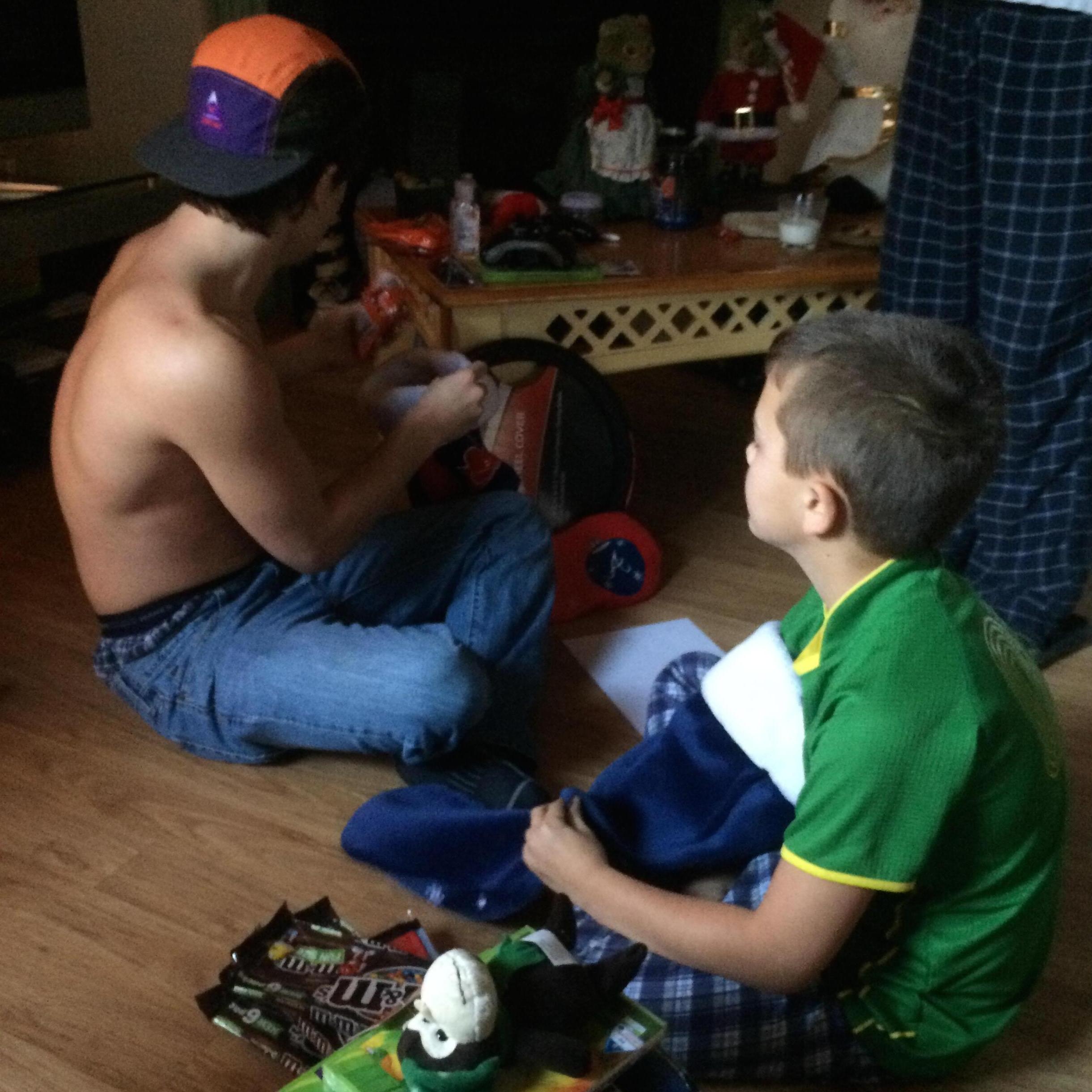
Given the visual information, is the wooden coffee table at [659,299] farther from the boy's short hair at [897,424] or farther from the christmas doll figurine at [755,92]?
the boy's short hair at [897,424]

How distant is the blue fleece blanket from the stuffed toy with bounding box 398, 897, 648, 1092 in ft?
0.75

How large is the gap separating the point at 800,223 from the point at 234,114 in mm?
972

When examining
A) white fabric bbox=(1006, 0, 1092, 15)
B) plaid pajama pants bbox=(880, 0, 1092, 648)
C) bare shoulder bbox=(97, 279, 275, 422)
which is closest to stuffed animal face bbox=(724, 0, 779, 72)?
plaid pajama pants bbox=(880, 0, 1092, 648)

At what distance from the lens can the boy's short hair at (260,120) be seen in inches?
40.6

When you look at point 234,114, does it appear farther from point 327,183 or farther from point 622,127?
point 622,127

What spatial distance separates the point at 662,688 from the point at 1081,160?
754 millimetres

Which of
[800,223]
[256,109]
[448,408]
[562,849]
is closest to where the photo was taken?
[562,849]

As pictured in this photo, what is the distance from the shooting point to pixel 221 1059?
0.96 metres

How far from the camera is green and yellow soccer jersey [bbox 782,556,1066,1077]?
73 cm

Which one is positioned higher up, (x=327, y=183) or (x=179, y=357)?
(x=327, y=183)

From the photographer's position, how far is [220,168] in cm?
104

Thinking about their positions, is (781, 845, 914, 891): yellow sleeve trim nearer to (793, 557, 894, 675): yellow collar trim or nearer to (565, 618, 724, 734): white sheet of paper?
(793, 557, 894, 675): yellow collar trim

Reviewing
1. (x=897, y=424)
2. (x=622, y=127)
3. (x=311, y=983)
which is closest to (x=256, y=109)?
(x=897, y=424)

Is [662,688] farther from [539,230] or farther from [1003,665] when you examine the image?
[539,230]
